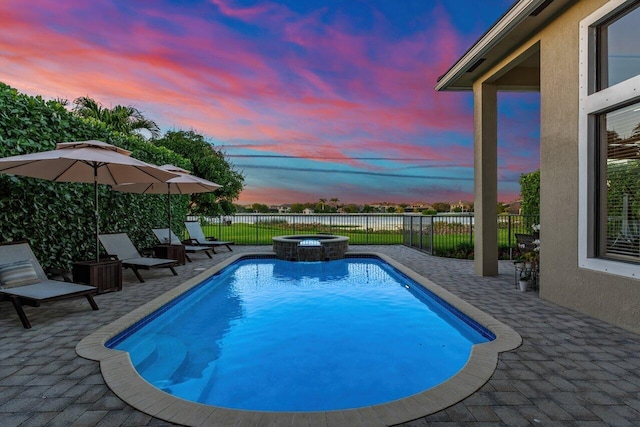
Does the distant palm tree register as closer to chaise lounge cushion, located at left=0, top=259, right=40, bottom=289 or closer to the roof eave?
chaise lounge cushion, located at left=0, top=259, right=40, bottom=289

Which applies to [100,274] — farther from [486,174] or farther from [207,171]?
[207,171]

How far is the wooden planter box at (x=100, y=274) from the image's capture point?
5.72m

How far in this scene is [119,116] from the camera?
738 inches

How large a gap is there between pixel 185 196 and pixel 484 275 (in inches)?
426

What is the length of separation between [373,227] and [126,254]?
35.0 ft

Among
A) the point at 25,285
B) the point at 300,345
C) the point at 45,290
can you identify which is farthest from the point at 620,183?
the point at 25,285

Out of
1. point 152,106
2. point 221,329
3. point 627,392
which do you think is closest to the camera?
point 627,392

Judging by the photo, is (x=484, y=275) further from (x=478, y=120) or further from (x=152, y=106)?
(x=152, y=106)

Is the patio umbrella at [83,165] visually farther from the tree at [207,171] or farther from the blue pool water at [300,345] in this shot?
the tree at [207,171]

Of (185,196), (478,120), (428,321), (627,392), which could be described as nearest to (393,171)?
(185,196)

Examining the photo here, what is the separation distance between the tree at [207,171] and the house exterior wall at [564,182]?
1308cm

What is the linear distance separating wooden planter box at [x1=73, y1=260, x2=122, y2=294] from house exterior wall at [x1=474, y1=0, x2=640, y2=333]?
23.6ft

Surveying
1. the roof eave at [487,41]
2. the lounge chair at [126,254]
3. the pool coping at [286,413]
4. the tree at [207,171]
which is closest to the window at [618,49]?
the roof eave at [487,41]

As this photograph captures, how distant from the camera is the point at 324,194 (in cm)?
2528
